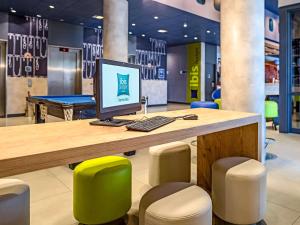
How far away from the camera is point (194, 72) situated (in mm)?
14047

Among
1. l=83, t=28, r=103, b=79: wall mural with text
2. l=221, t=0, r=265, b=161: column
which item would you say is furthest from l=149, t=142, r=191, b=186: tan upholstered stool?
l=83, t=28, r=103, b=79: wall mural with text

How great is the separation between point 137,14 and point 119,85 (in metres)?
7.37

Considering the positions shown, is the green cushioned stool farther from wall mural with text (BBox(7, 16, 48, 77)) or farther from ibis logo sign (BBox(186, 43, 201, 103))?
ibis logo sign (BBox(186, 43, 201, 103))

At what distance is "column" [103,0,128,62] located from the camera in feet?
19.9

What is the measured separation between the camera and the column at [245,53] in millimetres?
3367

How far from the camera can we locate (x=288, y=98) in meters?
6.05

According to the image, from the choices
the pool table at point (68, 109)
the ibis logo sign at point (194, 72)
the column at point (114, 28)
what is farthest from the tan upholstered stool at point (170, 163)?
the ibis logo sign at point (194, 72)

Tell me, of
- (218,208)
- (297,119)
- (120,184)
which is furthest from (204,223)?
(297,119)

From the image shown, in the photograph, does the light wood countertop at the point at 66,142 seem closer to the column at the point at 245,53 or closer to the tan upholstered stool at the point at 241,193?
the tan upholstered stool at the point at 241,193

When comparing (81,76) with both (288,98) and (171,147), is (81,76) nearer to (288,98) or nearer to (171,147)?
(288,98)

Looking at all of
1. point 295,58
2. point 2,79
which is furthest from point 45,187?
point 2,79

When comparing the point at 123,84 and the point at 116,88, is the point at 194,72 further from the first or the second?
the point at 116,88

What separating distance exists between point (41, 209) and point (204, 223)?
62.9 inches

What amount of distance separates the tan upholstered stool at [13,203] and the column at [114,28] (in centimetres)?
470
